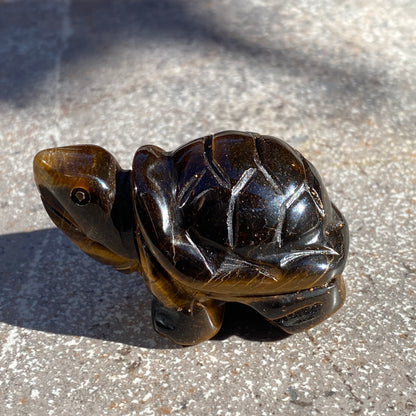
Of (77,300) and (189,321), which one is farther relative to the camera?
(77,300)

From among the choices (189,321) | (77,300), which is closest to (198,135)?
(77,300)

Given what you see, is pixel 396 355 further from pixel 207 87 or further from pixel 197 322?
pixel 207 87

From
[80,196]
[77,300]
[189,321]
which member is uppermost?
[80,196]

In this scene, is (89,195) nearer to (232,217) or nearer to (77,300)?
(232,217)

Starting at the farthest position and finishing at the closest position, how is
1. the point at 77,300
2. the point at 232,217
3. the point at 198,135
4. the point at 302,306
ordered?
the point at 198,135 < the point at 77,300 < the point at 302,306 < the point at 232,217

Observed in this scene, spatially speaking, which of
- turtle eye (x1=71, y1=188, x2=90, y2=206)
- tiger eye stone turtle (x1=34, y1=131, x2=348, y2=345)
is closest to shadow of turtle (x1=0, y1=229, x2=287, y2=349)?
tiger eye stone turtle (x1=34, y1=131, x2=348, y2=345)

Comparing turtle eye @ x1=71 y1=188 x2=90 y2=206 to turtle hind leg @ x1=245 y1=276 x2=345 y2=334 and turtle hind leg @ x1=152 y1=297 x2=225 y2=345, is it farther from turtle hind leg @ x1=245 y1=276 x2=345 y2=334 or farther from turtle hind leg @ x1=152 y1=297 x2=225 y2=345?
turtle hind leg @ x1=245 y1=276 x2=345 y2=334
